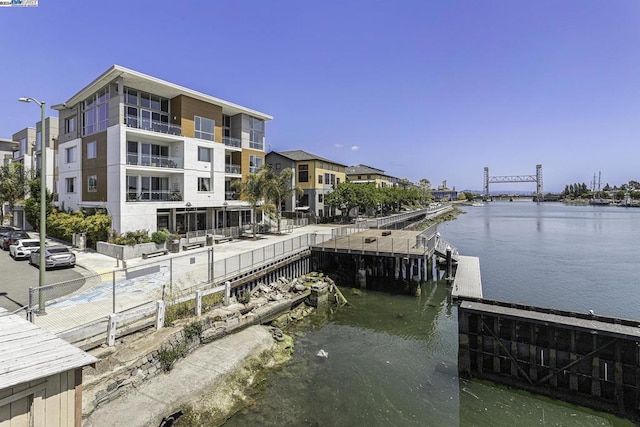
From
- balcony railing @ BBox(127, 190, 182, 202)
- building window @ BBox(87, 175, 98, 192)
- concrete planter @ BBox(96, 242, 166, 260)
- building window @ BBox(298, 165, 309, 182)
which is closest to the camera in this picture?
concrete planter @ BBox(96, 242, 166, 260)

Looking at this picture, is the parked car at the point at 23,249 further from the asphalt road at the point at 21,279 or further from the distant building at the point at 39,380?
the distant building at the point at 39,380

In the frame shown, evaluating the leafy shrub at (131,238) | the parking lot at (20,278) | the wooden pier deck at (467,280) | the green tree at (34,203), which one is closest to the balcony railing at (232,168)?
the leafy shrub at (131,238)

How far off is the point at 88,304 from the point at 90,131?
24.2m

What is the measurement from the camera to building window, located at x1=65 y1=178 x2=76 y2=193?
3372 cm

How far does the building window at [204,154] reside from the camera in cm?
A: 3344

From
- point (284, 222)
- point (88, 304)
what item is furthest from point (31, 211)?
point (88, 304)

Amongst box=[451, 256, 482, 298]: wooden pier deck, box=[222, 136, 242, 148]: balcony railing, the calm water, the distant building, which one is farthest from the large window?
box=[451, 256, 482, 298]: wooden pier deck

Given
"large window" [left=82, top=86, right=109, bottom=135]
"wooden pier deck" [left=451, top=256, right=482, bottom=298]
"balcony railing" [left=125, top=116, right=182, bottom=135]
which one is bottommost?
"wooden pier deck" [left=451, top=256, right=482, bottom=298]

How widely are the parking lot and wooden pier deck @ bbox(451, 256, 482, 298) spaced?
67.7ft

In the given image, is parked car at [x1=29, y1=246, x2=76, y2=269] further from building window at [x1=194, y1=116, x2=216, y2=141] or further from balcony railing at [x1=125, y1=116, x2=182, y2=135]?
building window at [x1=194, y1=116, x2=216, y2=141]

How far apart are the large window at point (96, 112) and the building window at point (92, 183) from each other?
4217 mm

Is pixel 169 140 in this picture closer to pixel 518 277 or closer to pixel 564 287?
pixel 518 277

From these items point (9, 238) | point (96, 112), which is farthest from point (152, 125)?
point (9, 238)

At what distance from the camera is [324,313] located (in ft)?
65.0
